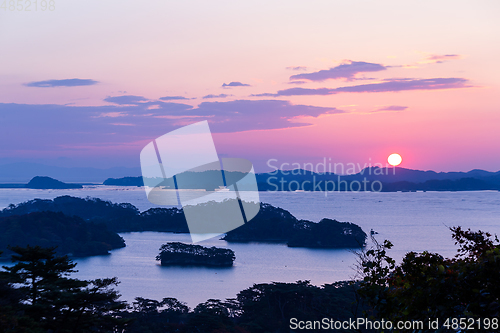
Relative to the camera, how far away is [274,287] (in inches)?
779

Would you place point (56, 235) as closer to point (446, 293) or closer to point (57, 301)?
point (57, 301)

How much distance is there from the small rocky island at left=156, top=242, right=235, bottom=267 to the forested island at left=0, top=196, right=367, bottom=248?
13.8 metres

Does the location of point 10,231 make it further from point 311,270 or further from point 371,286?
point 371,286

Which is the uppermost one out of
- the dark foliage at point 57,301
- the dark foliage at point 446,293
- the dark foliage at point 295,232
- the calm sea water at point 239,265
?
the dark foliage at point 446,293

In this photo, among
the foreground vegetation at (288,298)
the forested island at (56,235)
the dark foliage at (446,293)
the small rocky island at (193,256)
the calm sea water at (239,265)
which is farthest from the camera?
the forested island at (56,235)

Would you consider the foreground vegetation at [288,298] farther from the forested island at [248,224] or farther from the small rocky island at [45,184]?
the small rocky island at [45,184]

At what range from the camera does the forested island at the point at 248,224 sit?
167 ft

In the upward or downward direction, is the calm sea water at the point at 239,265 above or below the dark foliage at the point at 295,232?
below

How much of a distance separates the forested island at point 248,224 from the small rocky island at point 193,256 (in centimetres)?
1383


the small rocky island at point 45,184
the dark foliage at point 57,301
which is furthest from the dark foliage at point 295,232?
the small rocky island at point 45,184

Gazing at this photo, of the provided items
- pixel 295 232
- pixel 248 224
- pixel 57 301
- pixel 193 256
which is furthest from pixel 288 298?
pixel 248 224

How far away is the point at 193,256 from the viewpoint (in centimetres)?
4197

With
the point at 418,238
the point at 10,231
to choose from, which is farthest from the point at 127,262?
the point at 418,238

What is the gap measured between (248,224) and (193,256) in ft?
65.0
